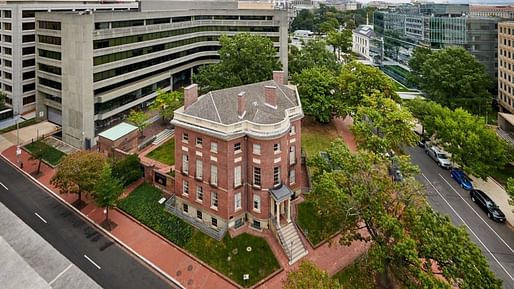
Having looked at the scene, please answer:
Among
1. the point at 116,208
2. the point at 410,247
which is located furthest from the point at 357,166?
the point at 116,208

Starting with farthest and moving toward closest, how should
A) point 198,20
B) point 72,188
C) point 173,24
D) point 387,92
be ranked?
point 198,20
point 173,24
point 387,92
point 72,188

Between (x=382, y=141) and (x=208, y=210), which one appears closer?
(x=208, y=210)

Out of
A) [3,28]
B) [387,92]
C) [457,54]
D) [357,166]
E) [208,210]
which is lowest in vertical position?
[208,210]

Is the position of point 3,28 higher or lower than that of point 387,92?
higher

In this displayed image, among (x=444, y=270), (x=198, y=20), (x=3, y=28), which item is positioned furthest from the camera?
(x=198, y=20)

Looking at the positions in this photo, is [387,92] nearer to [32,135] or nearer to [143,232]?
[143,232]

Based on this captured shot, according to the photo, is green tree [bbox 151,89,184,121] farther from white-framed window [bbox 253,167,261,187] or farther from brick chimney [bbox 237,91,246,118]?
white-framed window [bbox 253,167,261,187]

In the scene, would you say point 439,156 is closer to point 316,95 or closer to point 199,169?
point 316,95
